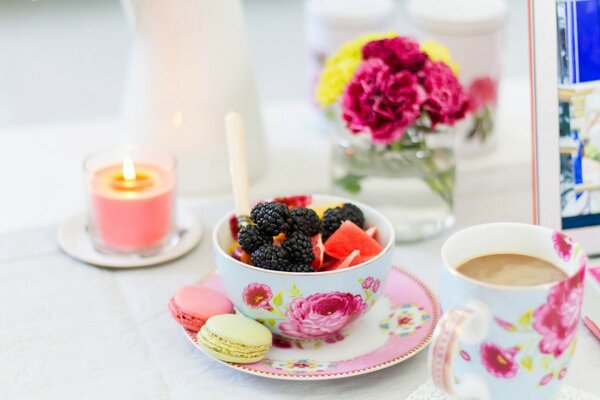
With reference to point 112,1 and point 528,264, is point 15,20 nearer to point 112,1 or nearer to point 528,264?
point 112,1

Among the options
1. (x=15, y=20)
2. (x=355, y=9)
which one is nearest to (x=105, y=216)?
(x=355, y=9)

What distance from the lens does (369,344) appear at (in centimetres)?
76

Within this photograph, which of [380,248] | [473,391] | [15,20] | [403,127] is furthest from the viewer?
[15,20]

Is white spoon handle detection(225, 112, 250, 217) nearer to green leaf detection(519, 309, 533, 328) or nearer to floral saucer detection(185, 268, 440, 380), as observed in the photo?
floral saucer detection(185, 268, 440, 380)

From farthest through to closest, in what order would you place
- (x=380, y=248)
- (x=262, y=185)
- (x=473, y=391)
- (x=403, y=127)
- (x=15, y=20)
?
(x=15, y=20) → (x=262, y=185) → (x=403, y=127) → (x=380, y=248) → (x=473, y=391)

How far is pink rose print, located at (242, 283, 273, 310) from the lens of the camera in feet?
2.37

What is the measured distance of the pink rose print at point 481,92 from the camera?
1.07 m

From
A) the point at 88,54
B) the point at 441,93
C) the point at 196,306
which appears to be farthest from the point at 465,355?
the point at 88,54

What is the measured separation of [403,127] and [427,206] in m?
0.11

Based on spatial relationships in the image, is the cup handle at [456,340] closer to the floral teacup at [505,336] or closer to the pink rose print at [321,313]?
the floral teacup at [505,336]

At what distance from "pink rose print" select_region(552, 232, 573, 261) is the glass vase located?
0.28 meters

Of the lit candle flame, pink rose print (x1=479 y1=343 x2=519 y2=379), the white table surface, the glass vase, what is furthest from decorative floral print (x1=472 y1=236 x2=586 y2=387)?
the lit candle flame

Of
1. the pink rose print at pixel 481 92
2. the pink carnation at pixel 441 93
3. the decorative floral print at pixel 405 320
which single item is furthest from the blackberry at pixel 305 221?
the pink rose print at pixel 481 92

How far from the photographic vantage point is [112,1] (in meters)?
2.81
